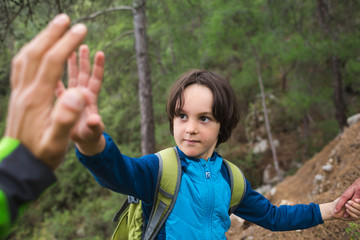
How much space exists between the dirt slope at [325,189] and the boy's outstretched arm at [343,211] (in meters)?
0.66

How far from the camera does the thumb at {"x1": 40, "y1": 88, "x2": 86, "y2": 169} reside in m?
0.69

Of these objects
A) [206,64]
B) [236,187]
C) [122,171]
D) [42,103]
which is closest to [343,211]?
[236,187]

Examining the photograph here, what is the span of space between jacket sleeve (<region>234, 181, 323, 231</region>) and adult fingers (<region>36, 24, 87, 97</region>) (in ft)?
4.59

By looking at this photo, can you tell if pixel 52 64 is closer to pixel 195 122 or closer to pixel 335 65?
pixel 195 122

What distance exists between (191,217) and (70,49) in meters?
1.02

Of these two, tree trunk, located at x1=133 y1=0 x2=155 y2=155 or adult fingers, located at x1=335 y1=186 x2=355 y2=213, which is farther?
tree trunk, located at x1=133 y1=0 x2=155 y2=155

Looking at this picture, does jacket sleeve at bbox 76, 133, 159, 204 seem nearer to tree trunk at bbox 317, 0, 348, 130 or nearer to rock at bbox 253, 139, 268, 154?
tree trunk at bbox 317, 0, 348, 130

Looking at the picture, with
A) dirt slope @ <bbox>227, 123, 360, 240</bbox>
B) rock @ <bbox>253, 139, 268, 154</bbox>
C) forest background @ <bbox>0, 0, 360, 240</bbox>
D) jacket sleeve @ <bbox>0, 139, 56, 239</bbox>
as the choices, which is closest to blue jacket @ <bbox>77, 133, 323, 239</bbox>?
jacket sleeve @ <bbox>0, 139, 56, 239</bbox>

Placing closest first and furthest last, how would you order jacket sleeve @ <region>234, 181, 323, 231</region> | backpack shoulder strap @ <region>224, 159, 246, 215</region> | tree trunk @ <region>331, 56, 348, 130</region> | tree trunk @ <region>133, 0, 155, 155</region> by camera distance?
backpack shoulder strap @ <region>224, 159, 246, 215</region> → jacket sleeve @ <region>234, 181, 323, 231</region> → tree trunk @ <region>133, 0, 155, 155</region> → tree trunk @ <region>331, 56, 348, 130</region>

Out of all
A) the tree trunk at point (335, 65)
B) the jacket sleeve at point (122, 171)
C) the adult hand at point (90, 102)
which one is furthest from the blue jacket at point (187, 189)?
the tree trunk at point (335, 65)

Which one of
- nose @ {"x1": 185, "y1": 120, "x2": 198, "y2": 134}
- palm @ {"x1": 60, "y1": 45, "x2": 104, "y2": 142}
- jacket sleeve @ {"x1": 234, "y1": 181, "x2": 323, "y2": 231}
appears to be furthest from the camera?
jacket sleeve @ {"x1": 234, "y1": 181, "x2": 323, "y2": 231}

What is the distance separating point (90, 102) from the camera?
87cm

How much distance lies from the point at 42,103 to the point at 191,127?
842 mm

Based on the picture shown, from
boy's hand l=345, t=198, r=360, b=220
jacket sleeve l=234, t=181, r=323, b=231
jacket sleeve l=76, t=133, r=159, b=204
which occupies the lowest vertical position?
jacket sleeve l=234, t=181, r=323, b=231
